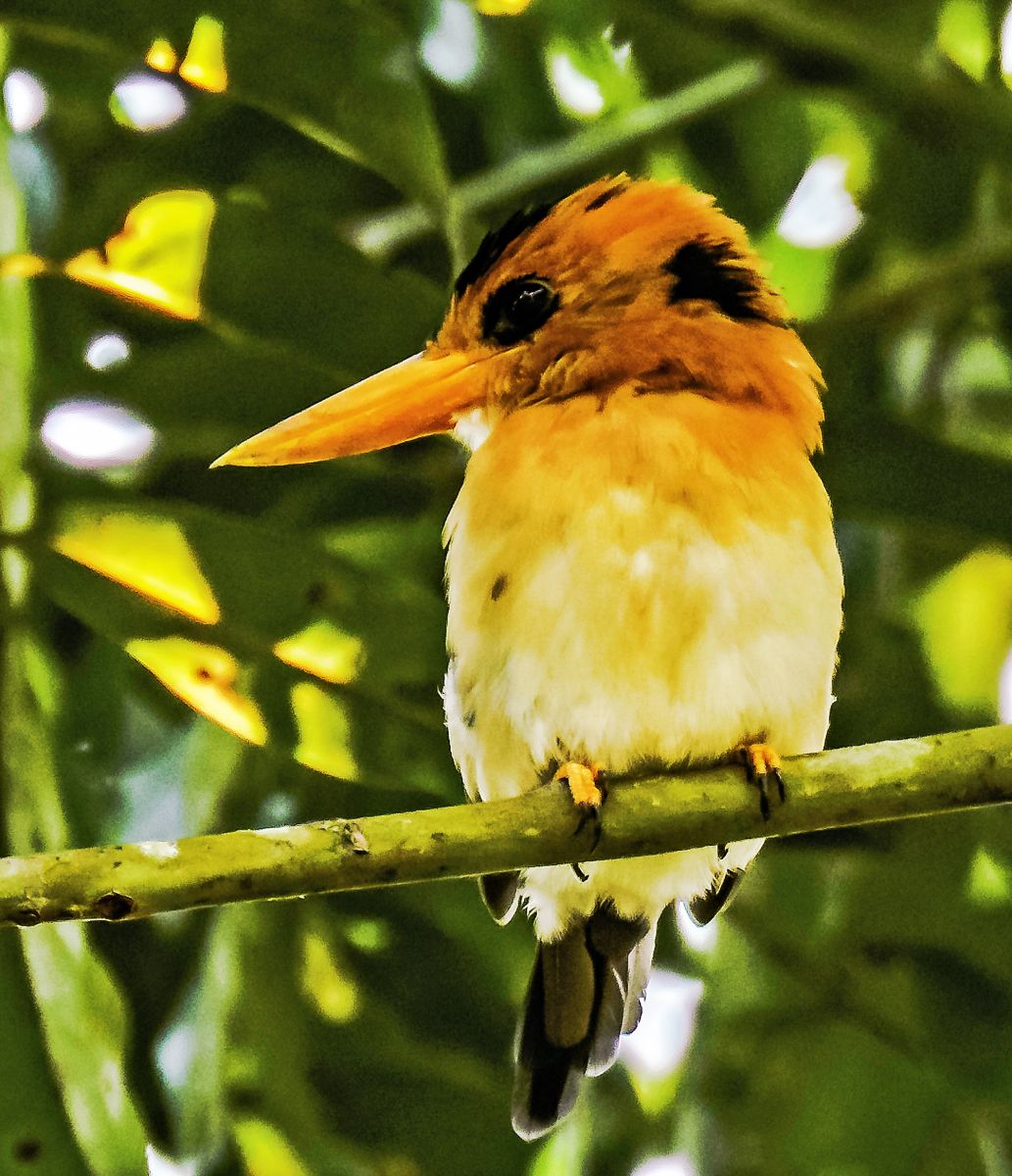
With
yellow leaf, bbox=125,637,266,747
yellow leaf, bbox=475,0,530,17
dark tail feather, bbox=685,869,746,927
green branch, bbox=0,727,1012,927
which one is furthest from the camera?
yellow leaf, bbox=475,0,530,17

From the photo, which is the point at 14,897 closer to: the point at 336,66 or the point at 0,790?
the point at 0,790

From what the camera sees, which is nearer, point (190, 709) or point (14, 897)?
point (14, 897)

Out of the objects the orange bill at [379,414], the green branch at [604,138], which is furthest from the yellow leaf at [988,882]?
the green branch at [604,138]

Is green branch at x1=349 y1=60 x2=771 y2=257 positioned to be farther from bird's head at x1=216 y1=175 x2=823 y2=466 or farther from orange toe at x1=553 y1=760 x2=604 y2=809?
orange toe at x1=553 y1=760 x2=604 y2=809

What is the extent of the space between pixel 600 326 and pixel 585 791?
0.60 m

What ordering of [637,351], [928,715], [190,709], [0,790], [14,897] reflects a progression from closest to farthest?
[14,897], [0,790], [637,351], [190,709], [928,715]

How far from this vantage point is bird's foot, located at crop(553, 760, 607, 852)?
1.26 metres

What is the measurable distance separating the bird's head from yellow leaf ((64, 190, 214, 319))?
0.72 ft

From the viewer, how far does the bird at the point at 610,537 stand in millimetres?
1498

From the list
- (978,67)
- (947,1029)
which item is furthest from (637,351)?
(947,1029)

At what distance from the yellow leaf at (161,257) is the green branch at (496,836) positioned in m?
0.75

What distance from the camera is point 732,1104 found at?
6.59 feet

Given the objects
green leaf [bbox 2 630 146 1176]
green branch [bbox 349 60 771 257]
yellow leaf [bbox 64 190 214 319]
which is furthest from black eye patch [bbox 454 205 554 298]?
green leaf [bbox 2 630 146 1176]

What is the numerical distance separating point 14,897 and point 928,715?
1211 mm
